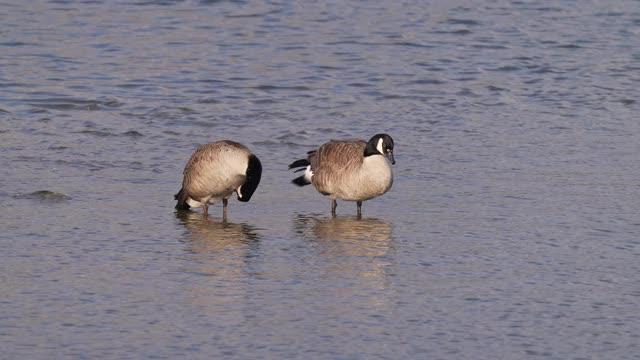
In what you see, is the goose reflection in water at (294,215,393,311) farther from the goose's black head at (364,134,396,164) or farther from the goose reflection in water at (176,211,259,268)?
the goose's black head at (364,134,396,164)

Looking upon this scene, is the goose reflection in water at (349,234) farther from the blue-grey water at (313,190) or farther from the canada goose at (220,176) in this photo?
the canada goose at (220,176)

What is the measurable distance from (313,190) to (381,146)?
1368mm

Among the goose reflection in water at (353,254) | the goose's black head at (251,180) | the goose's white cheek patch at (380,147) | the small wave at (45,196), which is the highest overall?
the goose's white cheek patch at (380,147)

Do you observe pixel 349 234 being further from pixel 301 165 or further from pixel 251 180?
pixel 301 165

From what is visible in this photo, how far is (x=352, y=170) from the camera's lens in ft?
36.4

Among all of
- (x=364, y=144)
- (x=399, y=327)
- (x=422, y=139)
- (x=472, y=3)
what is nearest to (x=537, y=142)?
(x=422, y=139)

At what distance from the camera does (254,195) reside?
38.0 ft

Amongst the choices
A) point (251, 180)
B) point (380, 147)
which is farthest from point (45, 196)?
point (380, 147)

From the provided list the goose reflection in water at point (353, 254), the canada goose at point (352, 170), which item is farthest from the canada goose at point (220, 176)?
the canada goose at point (352, 170)

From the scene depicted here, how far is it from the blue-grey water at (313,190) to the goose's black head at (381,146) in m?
0.46

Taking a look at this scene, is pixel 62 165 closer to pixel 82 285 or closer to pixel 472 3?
pixel 82 285

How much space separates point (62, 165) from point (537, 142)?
459 cm

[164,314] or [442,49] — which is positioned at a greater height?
[442,49]

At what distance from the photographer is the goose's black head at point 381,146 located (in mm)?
Answer: 10883
